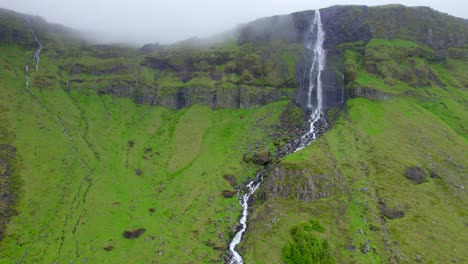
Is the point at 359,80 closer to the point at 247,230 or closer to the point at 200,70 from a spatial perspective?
the point at 200,70

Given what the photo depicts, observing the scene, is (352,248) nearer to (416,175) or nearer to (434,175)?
(416,175)

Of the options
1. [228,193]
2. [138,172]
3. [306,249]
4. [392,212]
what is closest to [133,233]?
[228,193]

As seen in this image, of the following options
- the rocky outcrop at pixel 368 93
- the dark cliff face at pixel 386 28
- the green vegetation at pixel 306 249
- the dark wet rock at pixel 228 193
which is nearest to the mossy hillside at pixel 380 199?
the green vegetation at pixel 306 249

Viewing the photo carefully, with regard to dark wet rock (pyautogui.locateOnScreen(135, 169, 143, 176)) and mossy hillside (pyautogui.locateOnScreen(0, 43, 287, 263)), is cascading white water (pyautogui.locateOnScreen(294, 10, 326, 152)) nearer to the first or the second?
mossy hillside (pyautogui.locateOnScreen(0, 43, 287, 263))

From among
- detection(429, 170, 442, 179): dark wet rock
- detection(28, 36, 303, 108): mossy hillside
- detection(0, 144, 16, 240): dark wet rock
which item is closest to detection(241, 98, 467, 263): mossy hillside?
detection(429, 170, 442, 179): dark wet rock

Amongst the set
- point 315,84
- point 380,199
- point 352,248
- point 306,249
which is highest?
point 315,84

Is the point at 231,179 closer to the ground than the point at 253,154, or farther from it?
closer to the ground
